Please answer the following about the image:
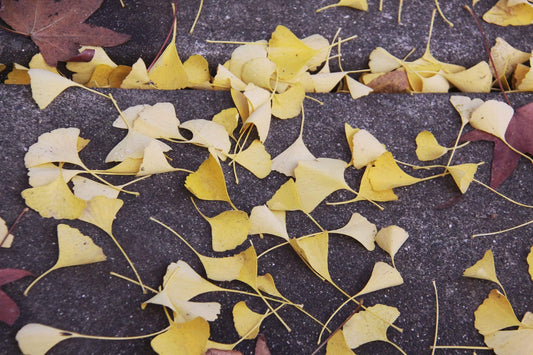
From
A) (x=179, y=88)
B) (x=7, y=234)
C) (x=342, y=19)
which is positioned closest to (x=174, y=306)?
(x=7, y=234)

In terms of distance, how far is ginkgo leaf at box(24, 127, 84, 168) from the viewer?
2.76 ft

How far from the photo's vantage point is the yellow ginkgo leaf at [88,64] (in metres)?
0.98

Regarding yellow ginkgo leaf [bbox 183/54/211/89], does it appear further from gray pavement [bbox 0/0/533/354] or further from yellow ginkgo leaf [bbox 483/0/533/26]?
yellow ginkgo leaf [bbox 483/0/533/26]

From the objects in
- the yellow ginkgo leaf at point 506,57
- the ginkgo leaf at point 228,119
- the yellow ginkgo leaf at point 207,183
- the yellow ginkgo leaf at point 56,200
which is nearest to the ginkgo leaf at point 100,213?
the yellow ginkgo leaf at point 56,200

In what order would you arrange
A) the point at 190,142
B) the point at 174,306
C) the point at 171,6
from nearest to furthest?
1. the point at 174,306
2. the point at 190,142
3. the point at 171,6

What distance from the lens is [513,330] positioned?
0.83 metres

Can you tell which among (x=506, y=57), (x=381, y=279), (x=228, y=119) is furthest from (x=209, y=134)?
(x=506, y=57)

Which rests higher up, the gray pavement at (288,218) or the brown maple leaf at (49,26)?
the brown maple leaf at (49,26)

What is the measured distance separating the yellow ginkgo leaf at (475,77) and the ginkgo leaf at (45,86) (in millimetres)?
726

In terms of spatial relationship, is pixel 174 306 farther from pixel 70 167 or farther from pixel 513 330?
pixel 513 330

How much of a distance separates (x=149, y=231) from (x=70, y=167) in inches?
6.7

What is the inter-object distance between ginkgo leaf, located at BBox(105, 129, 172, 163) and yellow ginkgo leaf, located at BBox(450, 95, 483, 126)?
1.81 ft

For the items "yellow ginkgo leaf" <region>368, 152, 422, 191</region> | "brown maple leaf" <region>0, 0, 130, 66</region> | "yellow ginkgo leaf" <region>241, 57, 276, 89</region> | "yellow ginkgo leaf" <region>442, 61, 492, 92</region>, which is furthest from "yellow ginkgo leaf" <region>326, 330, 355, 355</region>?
"brown maple leaf" <region>0, 0, 130, 66</region>

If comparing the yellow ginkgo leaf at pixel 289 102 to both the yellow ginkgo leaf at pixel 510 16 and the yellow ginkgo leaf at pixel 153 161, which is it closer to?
the yellow ginkgo leaf at pixel 153 161
